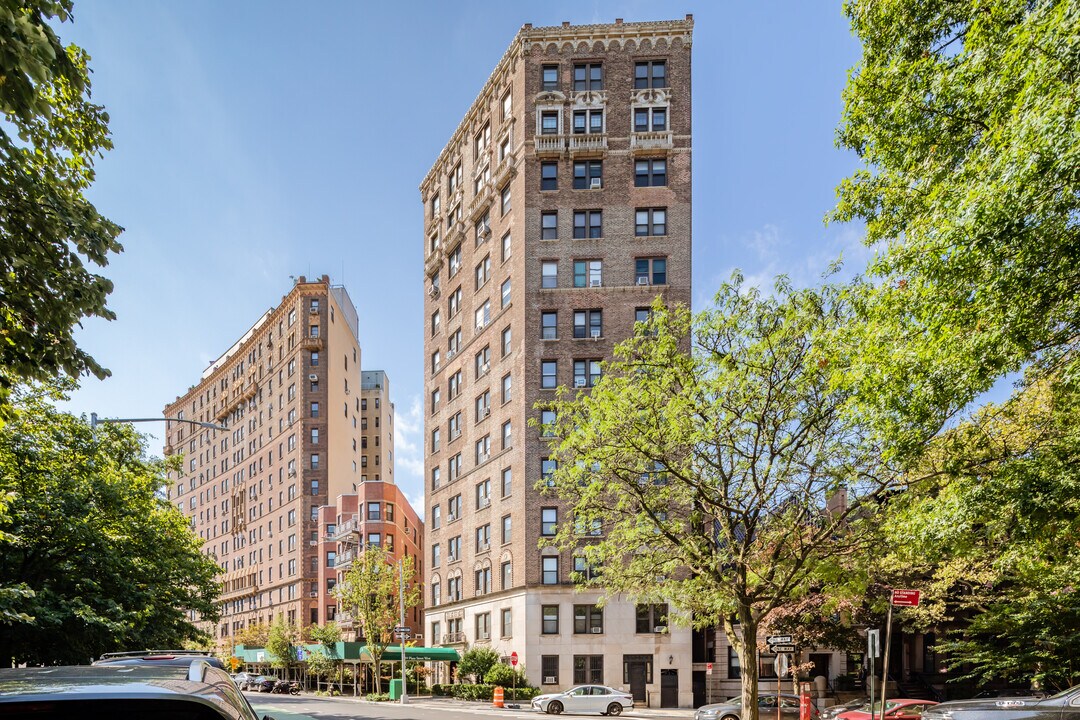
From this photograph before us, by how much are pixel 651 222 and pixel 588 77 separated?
425 inches

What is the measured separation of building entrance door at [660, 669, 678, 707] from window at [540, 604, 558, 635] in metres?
6.51

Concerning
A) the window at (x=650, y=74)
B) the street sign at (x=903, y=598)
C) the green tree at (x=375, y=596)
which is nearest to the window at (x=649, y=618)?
the green tree at (x=375, y=596)

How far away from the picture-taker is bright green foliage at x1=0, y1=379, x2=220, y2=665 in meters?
22.3

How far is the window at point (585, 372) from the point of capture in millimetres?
50594

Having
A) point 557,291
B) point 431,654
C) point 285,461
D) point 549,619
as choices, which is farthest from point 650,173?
point 285,461

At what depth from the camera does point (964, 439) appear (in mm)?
16188

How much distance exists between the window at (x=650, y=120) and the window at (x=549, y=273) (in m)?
10.3

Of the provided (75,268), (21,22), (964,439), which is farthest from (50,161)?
(964,439)

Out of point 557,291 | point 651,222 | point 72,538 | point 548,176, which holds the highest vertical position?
point 548,176

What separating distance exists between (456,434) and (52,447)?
37.0 meters

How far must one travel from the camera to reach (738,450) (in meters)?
22.4

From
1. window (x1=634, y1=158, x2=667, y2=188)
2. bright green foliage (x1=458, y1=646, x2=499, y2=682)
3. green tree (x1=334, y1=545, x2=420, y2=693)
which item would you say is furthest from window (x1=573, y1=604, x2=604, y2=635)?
window (x1=634, y1=158, x2=667, y2=188)

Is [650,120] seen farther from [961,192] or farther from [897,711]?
[961,192]

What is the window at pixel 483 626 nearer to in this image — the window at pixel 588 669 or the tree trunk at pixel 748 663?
the window at pixel 588 669
